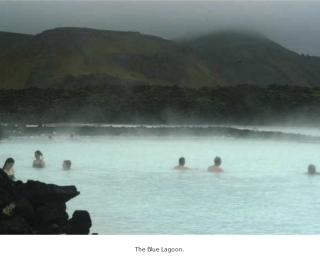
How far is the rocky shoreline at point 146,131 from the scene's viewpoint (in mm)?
13977

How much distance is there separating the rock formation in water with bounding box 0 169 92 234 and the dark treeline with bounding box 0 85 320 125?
7.86 ft

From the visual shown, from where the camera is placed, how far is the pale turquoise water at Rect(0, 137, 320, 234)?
700 centimetres

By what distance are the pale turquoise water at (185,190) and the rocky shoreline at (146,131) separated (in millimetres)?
501

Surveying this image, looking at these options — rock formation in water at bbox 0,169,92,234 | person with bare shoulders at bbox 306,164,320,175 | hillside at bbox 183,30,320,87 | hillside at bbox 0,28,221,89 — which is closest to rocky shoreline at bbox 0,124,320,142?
hillside at bbox 0,28,221,89

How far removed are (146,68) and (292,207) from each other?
185 inches

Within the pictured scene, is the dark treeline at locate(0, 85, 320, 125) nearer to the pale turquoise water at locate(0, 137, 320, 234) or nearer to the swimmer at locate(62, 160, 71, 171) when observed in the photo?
the pale turquoise water at locate(0, 137, 320, 234)

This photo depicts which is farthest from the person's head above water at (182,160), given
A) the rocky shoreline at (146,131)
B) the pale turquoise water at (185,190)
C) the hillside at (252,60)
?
the rocky shoreline at (146,131)

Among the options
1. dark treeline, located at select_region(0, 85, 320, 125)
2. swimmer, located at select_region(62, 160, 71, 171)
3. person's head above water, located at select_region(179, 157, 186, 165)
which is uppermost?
dark treeline, located at select_region(0, 85, 320, 125)

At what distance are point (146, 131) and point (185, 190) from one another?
6.13 m

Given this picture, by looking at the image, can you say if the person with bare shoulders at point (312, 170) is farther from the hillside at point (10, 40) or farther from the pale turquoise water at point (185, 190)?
the hillside at point (10, 40)

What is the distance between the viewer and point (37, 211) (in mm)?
6762

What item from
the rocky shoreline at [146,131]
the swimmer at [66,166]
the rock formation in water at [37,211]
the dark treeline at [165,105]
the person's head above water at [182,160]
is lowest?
the rock formation in water at [37,211]

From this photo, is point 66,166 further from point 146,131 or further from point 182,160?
point 146,131

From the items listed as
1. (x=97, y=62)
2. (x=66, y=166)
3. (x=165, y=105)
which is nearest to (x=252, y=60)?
(x=97, y=62)
